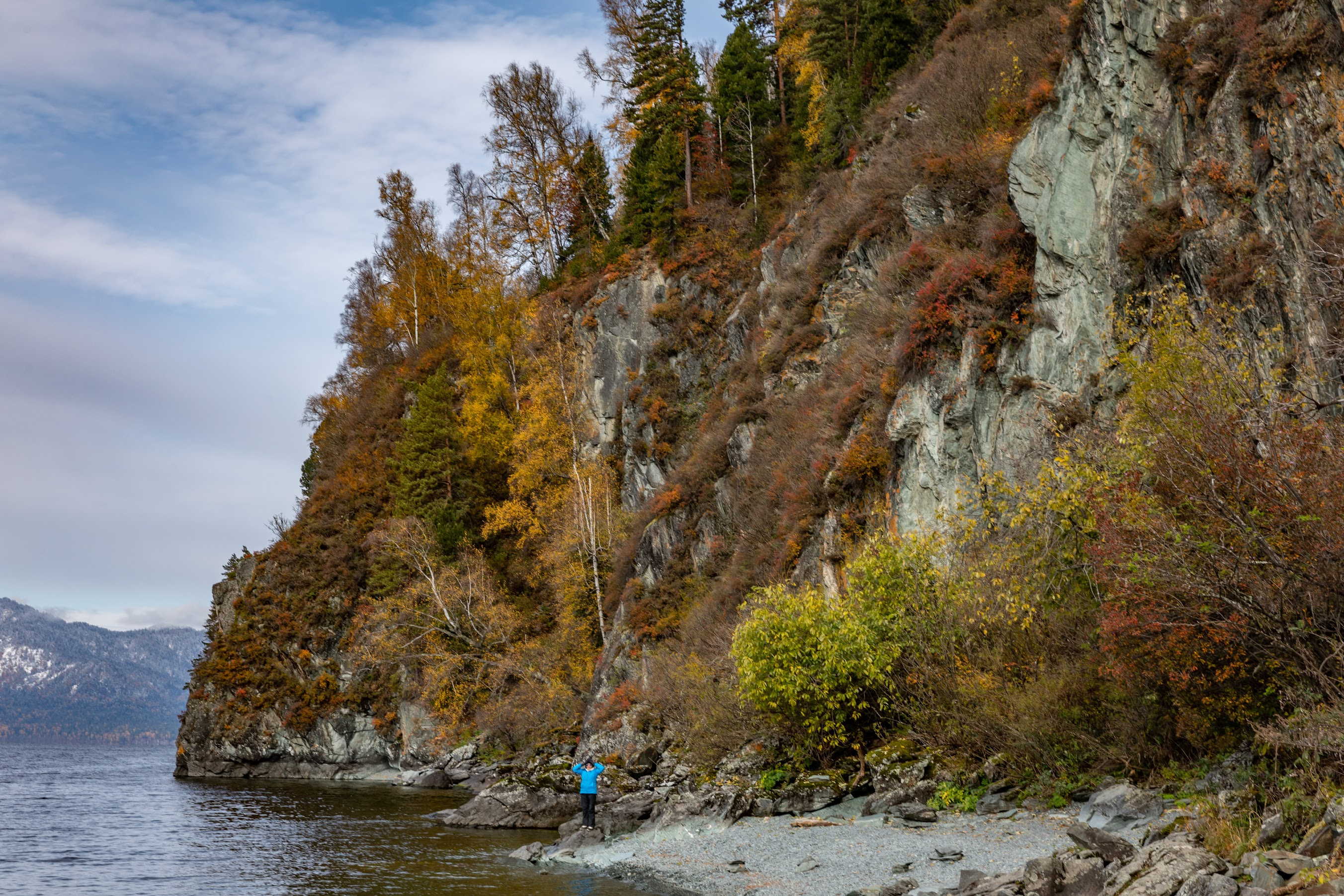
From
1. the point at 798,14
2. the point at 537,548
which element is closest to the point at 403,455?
the point at 537,548

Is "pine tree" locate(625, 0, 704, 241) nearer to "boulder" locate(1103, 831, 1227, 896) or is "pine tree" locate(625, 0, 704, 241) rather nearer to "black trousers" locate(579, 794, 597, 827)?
"black trousers" locate(579, 794, 597, 827)

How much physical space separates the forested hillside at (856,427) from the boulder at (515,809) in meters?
4.32

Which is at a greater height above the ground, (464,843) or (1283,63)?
(1283,63)

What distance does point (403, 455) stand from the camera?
5122 cm

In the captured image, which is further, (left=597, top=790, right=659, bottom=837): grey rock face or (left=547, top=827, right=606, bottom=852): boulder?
(left=597, top=790, right=659, bottom=837): grey rock face

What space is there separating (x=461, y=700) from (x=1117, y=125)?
35367mm

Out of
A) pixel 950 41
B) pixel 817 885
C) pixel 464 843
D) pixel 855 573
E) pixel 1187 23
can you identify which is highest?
pixel 950 41

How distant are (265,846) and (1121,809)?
73.9 ft

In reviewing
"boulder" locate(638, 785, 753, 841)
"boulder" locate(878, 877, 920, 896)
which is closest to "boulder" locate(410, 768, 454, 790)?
"boulder" locate(638, 785, 753, 841)

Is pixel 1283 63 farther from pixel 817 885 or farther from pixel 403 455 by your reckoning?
pixel 403 455

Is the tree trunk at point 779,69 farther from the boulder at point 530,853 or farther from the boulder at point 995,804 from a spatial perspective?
the boulder at point 995,804

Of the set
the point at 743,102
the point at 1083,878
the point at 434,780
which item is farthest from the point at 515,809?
the point at 743,102

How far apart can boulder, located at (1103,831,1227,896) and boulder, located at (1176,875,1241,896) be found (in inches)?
6.4

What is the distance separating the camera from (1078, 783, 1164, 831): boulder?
12938 millimetres
